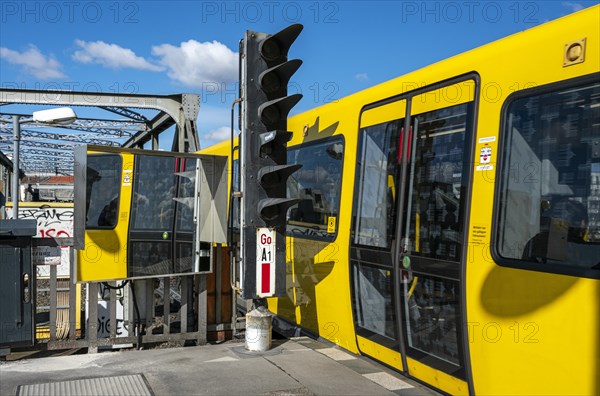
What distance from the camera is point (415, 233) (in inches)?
203

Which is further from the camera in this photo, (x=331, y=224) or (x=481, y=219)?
(x=331, y=224)

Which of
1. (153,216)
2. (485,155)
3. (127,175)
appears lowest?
(153,216)

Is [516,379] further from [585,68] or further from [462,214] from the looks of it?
[585,68]

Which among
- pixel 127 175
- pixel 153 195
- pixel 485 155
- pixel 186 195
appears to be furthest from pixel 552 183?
pixel 127 175

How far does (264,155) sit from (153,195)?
2.67 m

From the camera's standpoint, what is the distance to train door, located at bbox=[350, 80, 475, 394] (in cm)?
470

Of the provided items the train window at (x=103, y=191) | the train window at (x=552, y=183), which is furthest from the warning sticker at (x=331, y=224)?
the train window at (x=103, y=191)

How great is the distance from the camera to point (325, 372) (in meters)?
5.64

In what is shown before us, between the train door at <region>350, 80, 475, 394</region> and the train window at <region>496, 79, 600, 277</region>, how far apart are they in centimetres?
43

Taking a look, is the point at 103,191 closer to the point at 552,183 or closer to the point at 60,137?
the point at 552,183

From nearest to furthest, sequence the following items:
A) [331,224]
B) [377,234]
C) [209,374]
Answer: [209,374] < [377,234] < [331,224]

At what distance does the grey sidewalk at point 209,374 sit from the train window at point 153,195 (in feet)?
7.24

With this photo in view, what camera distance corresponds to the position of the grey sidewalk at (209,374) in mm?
5098

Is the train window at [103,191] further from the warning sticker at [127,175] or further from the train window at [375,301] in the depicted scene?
the train window at [375,301]
